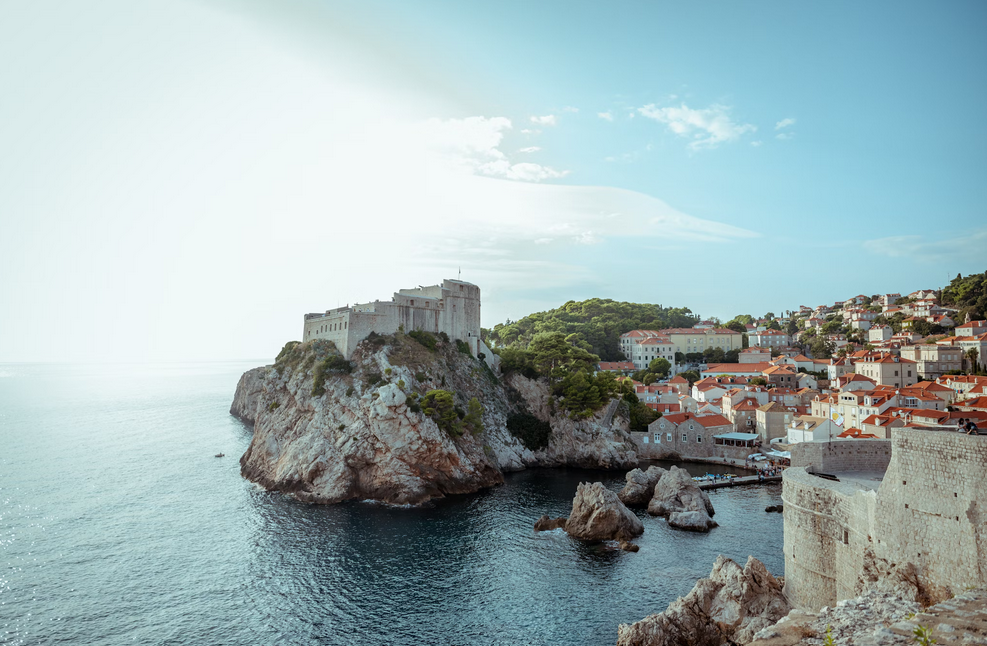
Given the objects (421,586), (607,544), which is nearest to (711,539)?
(607,544)

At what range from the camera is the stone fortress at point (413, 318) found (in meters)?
50.9

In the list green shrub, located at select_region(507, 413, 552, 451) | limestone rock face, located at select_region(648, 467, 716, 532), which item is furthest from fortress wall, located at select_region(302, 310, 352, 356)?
limestone rock face, located at select_region(648, 467, 716, 532)

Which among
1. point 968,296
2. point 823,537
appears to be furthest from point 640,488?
point 968,296

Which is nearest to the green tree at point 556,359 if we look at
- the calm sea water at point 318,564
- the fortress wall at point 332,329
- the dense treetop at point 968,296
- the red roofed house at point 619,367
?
the calm sea water at point 318,564

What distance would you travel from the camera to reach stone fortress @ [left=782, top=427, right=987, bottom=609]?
10.9 m

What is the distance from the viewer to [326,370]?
47.3 meters

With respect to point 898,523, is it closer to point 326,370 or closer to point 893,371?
point 326,370

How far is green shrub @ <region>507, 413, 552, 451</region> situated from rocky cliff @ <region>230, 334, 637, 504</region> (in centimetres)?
35

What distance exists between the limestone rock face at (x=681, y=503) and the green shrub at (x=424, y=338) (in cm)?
2576

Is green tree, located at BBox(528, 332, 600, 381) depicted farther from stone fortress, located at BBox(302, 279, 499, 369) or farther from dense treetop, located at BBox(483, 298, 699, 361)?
dense treetop, located at BBox(483, 298, 699, 361)

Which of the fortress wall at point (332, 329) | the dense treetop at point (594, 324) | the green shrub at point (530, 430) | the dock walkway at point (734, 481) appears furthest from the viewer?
the dense treetop at point (594, 324)

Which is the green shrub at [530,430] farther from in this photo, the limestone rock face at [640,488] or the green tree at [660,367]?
the green tree at [660,367]

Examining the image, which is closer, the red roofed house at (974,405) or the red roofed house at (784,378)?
the red roofed house at (974,405)

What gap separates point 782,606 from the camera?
1761cm
